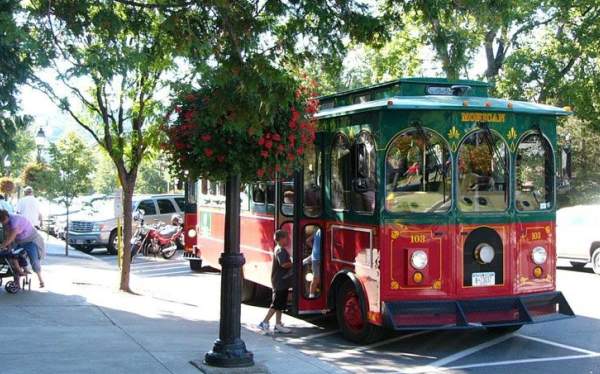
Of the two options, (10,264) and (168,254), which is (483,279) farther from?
(168,254)

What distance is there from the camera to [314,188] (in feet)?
32.8

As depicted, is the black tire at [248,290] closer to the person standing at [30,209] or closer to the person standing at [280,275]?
the person standing at [280,275]

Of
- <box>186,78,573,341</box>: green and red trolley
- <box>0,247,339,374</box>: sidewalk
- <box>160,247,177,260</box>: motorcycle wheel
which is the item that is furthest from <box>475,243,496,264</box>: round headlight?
<box>160,247,177,260</box>: motorcycle wheel

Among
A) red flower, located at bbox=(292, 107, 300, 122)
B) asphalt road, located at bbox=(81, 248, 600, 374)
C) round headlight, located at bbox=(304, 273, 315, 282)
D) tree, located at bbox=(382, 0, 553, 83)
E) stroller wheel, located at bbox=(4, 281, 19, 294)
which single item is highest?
tree, located at bbox=(382, 0, 553, 83)

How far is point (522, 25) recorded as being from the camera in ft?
84.2

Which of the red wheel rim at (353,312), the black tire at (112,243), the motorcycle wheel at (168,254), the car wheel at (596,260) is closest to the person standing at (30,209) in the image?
the motorcycle wheel at (168,254)

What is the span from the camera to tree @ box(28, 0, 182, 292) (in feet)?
25.6

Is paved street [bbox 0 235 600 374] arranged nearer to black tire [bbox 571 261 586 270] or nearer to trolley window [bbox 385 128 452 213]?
trolley window [bbox 385 128 452 213]

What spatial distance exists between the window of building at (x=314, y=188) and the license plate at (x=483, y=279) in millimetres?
2248

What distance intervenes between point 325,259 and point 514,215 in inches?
96.5

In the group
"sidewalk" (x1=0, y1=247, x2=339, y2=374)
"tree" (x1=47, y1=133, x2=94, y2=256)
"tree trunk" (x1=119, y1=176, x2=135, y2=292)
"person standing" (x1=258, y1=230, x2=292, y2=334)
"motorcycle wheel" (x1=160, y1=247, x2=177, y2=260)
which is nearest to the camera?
"sidewalk" (x1=0, y1=247, x2=339, y2=374)

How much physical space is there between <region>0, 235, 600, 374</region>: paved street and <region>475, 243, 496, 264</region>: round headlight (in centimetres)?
108

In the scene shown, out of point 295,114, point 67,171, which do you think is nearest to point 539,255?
point 295,114

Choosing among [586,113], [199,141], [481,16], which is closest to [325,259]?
[199,141]
